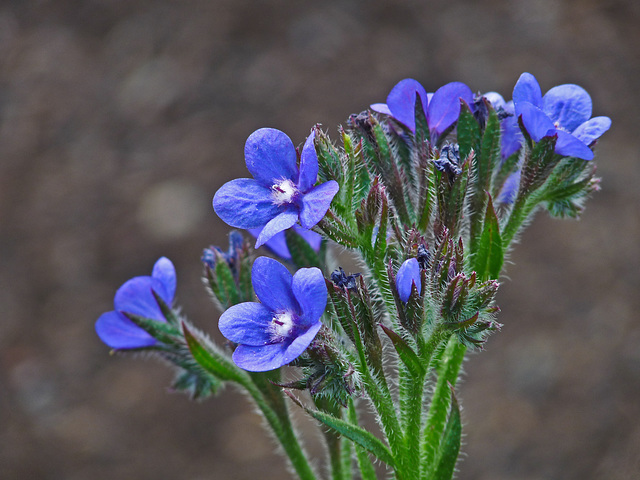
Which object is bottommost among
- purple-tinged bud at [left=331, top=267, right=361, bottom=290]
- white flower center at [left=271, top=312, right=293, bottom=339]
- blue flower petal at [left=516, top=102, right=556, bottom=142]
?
white flower center at [left=271, top=312, right=293, bottom=339]

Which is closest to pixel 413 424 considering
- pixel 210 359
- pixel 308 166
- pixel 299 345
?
pixel 299 345

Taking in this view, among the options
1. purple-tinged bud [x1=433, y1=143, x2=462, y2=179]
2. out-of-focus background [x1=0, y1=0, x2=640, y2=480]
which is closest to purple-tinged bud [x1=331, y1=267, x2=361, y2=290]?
purple-tinged bud [x1=433, y1=143, x2=462, y2=179]

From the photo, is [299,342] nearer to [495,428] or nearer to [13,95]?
[495,428]

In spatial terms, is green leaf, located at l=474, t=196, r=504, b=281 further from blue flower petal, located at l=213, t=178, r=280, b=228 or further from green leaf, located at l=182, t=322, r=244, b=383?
green leaf, located at l=182, t=322, r=244, b=383

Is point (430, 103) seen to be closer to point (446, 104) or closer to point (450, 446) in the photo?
point (446, 104)

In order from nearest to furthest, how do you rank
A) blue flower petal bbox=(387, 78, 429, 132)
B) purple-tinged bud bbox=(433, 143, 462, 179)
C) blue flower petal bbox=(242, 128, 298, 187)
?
blue flower petal bbox=(242, 128, 298, 187)
purple-tinged bud bbox=(433, 143, 462, 179)
blue flower petal bbox=(387, 78, 429, 132)

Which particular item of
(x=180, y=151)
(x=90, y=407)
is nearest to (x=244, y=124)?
(x=180, y=151)
